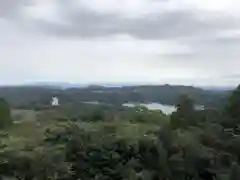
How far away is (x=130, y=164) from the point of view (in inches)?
947

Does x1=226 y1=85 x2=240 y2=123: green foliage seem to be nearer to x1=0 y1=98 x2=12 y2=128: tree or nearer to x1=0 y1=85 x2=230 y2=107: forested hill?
x1=0 y1=98 x2=12 y2=128: tree

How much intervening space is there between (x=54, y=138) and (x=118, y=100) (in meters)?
39.6

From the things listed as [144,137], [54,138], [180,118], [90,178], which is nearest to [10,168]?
[90,178]

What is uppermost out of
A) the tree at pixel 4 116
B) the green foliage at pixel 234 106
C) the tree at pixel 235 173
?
the green foliage at pixel 234 106

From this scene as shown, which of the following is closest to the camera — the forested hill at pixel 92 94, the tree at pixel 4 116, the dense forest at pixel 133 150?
the dense forest at pixel 133 150

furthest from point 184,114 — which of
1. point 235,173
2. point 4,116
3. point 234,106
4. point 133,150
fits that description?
point 4,116

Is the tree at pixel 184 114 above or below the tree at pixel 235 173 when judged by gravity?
above

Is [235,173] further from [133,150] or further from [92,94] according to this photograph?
[92,94]

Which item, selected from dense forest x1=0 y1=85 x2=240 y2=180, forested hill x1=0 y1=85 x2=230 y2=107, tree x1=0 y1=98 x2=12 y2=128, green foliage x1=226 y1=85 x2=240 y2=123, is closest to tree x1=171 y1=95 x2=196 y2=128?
dense forest x1=0 y1=85 x2=240 y2=180

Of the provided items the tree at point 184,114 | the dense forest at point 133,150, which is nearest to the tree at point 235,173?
the dense forest at point 133,150

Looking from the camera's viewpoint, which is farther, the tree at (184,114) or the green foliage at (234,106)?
the tree at (184,114)

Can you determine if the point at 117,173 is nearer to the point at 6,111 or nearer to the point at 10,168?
the point at 10,168

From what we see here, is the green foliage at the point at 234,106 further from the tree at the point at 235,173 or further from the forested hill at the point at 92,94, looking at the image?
the forested hill at the point at 92,94

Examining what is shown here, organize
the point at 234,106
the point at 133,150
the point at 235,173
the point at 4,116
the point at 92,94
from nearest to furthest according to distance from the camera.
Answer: the point at 235,173 → the point at 133,150 → the point at 234,106 → the point at 4,116 → the point at 92,94
